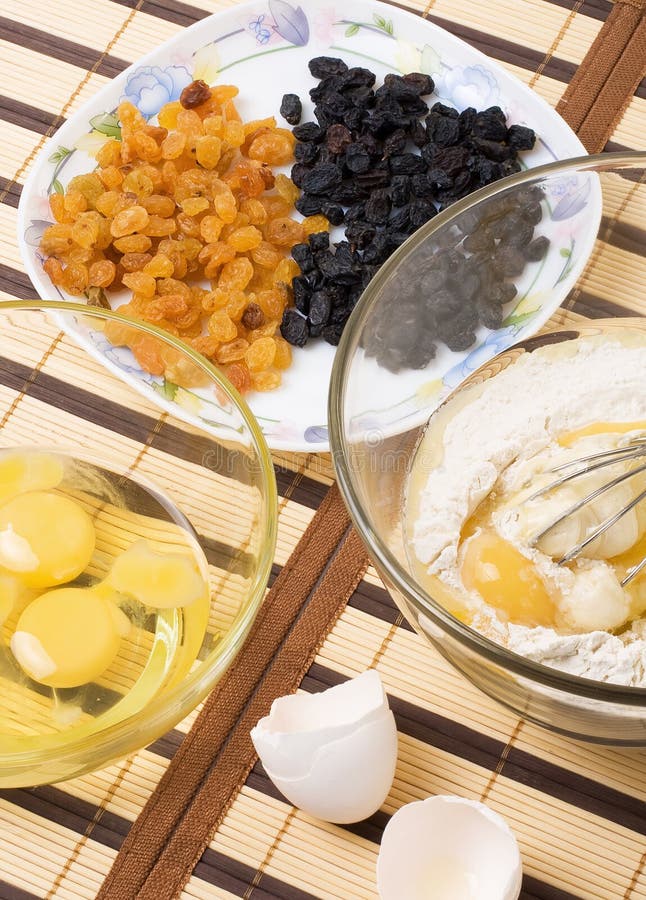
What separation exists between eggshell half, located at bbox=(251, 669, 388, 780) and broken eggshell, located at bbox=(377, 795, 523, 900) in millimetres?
108

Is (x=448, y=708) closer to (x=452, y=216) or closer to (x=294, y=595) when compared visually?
(x=294, y=595)

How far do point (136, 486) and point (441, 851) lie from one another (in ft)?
1.77

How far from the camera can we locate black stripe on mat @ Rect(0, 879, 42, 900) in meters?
1.14

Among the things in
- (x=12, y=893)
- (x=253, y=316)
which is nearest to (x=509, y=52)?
(x=253, y=316)

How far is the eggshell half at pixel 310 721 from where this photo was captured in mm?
1036

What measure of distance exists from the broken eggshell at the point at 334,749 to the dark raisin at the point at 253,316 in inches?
19.8

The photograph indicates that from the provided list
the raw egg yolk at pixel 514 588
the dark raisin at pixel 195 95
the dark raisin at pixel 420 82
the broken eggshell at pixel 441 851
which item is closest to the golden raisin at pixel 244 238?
the dark raisin at pixel 195 95

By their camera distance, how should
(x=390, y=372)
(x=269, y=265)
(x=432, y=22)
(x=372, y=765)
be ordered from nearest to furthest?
(x=372, y=765), (x=390, y=372), (x=269, y=265), (x=432, y=22)

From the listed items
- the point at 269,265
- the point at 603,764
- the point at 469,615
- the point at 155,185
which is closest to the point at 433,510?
the point at 469,615

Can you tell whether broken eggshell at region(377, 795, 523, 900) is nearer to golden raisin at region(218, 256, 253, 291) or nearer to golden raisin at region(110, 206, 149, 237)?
golden raisin at region(218, 256, 253, 291)

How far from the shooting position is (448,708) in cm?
119

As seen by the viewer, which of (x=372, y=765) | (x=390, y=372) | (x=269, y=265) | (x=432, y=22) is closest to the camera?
(x=372, y=765)

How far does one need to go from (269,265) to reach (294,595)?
465 millimetres

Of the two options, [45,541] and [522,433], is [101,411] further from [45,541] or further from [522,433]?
[522,433]
